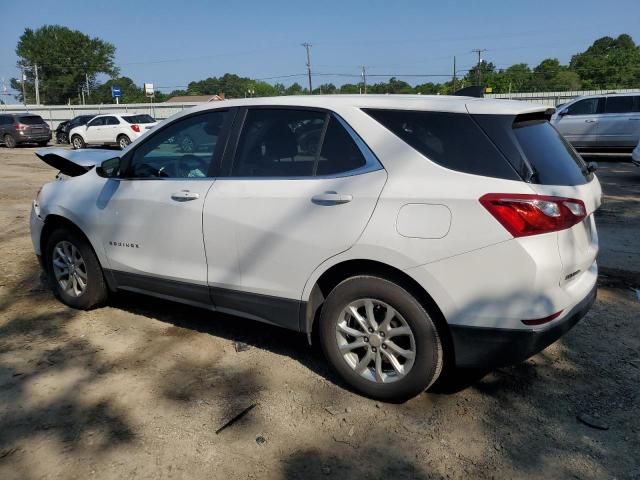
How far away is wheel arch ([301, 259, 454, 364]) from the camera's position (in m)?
2.90

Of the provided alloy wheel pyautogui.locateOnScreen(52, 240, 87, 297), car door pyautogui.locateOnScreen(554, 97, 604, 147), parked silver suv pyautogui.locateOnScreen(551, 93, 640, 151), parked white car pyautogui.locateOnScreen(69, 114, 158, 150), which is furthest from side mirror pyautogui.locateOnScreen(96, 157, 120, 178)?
parked white car pyautogui.locateOnScreen(69, 114, 158, 150)

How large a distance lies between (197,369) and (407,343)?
1.41m

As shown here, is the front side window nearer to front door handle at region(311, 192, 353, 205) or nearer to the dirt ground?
front door handle at region(311, 192, 353, 205)

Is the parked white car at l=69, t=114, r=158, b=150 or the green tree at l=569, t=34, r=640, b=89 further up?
the green tree at l=569, t=34, r=640, b=89

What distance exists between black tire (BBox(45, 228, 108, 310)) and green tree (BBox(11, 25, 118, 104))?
11095cm

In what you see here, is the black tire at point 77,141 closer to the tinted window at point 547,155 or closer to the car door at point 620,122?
the car door at point 620,122

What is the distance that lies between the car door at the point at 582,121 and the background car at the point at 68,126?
21.7 meters

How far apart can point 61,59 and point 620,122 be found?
107783mm

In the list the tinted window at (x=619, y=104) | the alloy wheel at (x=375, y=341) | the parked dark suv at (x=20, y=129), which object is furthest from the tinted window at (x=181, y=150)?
the parked dark suv at (x=20, y=129)

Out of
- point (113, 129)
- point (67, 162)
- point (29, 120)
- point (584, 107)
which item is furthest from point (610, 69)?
point (67, 162)

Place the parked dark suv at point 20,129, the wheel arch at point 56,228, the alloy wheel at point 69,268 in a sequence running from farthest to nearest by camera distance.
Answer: the parked dark suv at point 20,129
the alloy wheel at point 69,268
the wheel arch at point 56,228

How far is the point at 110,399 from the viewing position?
322cm

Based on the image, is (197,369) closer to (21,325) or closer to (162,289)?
(162,289)

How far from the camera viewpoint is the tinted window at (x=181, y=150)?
3.71 meters
